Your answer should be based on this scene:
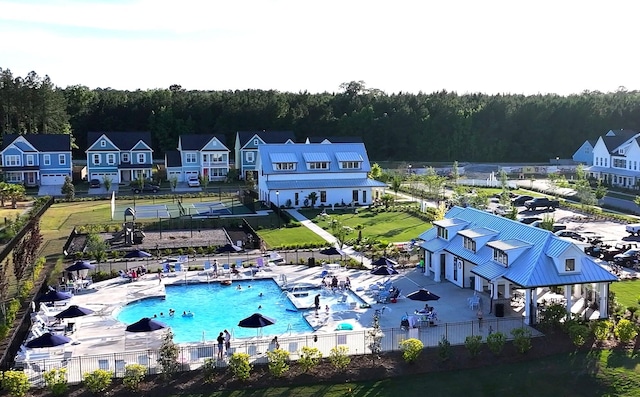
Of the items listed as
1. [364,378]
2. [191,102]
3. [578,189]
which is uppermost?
[191,102]

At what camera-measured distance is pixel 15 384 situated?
20.7 metres

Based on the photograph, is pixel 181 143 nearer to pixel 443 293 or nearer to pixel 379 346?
pixel 443 293

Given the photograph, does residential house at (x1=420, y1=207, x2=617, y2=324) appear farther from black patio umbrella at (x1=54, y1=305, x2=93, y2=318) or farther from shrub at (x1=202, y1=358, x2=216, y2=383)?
black patio umbrella at (x1=54, y1=305, x2=93, y2=318)

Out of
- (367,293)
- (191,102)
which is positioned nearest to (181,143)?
(191,102)

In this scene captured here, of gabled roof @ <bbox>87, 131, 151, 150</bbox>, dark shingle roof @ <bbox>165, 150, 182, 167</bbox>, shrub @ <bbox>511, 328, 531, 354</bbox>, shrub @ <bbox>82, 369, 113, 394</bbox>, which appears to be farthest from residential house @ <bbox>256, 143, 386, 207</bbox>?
shrub @ <bbox>82, 369, 113, 394</bbox>

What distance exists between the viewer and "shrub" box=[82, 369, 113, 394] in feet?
69.3

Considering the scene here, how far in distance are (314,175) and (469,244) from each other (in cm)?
3065

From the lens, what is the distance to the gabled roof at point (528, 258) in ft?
91.2

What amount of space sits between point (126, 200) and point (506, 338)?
4859 centimetres

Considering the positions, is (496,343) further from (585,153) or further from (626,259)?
(585,153)

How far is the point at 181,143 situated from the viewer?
83000 millimetres

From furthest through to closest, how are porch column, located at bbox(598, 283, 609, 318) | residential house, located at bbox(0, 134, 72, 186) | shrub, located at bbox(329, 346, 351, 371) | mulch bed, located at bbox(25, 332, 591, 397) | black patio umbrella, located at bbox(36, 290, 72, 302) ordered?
residential house, located at bbox(0, 134, 72, 186), black patio umbrella, located at bbox(36, 290, 72, 302), porch column, located at bbox(598, 283, 609, 318), shrub, located at bbox(329, 346, 351, 371), mulch bed, located at bbox(25, 332, 591, 397)

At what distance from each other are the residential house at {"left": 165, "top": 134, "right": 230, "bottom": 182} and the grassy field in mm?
62945

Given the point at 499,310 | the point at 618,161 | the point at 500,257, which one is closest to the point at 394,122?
Answer: the point at 618,161
